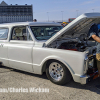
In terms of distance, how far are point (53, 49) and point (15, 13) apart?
95.6m

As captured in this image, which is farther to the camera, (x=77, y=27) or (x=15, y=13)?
(x=15, y=13)

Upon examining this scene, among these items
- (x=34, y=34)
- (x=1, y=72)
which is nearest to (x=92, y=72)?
(x=34, y=34)

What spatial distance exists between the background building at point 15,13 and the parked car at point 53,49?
291 ft

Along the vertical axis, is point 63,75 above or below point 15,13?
A: below

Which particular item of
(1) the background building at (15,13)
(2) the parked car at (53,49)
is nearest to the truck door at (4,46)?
(2) the parked car at (53,49)

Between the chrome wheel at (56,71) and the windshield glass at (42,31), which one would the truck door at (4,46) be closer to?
the windshield glass at (42,31)

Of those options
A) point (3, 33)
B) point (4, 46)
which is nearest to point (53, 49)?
point (4, 46)

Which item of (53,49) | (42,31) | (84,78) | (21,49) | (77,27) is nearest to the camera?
(84,78)

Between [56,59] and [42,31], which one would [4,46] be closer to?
[42,31]

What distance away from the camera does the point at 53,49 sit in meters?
3.67

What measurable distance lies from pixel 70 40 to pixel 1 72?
267cm

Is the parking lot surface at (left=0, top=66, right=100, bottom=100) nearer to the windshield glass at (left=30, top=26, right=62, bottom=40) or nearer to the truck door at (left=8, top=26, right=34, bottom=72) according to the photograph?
the truck door at (left=8, top=26, right=34, bottom=72)

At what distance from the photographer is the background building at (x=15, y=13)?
91125mm

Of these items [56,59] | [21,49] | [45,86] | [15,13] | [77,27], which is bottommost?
[45,86]
